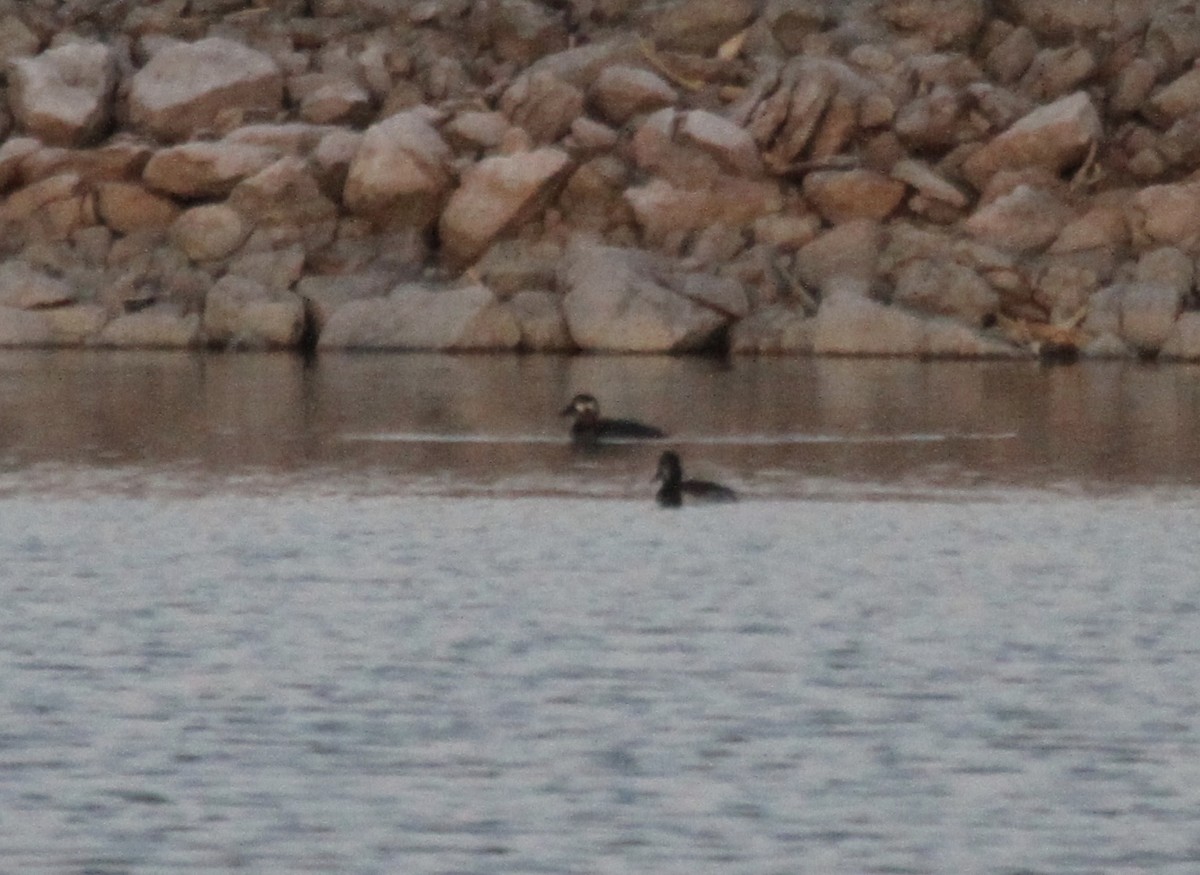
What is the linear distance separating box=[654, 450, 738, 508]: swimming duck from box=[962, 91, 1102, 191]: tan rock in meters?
24.3

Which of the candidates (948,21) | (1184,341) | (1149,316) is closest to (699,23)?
(948,21)

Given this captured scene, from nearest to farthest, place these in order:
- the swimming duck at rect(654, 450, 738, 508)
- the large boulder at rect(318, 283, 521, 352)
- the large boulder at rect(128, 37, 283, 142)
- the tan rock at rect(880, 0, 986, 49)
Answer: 1. the swimming duck at rect(654, 450, 738, 508)
2. the large boulder at rect(318, 283, 521, 352)
3. the large boulder at rect(128, 37, 283, 142)
4. the tan rock at rect(880, 0, 986, 49)

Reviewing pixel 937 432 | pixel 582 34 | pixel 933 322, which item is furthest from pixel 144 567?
pixel 582 34

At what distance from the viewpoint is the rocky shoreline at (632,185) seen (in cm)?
4450

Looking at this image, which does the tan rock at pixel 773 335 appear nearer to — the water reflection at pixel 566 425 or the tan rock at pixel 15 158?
the water reflection at pixel 566 425

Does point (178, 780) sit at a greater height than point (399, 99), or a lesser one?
lesser

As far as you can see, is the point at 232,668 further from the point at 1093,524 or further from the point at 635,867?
the point at 1093,524

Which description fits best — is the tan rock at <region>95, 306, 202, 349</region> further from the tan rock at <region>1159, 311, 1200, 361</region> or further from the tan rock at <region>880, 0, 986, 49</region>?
the tan rock at <region>880, 0, 986, 49</region>

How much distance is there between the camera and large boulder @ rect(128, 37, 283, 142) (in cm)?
4931

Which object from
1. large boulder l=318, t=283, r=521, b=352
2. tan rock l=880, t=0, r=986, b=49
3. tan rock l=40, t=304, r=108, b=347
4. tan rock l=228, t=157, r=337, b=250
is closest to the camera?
large boulder l=318, t=283, r=521, b=352

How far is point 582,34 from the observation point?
54188 millimetres

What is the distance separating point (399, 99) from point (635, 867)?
40035 mm

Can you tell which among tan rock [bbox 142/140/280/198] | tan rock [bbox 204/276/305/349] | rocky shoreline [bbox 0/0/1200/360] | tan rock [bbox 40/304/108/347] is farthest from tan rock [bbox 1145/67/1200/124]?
tan rock [bbox 40/304/108/347]

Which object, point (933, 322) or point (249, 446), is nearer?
point (249, 446)
